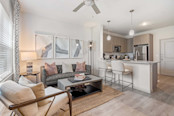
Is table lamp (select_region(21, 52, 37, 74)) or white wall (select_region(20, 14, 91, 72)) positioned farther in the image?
white wall (select_region(20, 14, 91, 72))

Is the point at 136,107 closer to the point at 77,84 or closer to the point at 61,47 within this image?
the point at 77,84

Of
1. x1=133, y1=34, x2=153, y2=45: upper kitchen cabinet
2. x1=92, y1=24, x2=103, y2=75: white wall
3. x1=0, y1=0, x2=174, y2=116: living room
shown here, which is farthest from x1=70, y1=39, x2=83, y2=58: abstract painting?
x1=133, y1=34, x2=153, y2=45: upper kitchen cabinet

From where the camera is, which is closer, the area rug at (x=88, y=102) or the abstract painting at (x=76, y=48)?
the area rug at (x=88, y=102)

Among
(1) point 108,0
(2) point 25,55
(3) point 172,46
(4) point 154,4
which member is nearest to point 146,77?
(4) point 154,4

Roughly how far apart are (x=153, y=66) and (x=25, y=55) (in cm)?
423

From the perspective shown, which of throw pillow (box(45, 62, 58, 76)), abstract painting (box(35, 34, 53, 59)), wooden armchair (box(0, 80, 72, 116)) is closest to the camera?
wooden armchair (box(0, 80, 72, 116))

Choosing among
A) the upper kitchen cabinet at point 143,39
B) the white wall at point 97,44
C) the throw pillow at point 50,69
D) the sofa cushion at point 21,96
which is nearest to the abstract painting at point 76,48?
the white wall at point 97,44

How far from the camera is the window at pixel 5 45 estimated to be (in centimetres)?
179

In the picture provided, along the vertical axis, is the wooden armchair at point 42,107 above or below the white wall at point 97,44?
below

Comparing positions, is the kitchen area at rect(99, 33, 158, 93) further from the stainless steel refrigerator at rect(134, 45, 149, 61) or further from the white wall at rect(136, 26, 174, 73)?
the white wall at rect(136, 26, 174, 73)

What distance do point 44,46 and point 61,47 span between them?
724 mm

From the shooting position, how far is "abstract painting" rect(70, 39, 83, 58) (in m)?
4.16

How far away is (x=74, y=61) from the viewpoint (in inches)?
167

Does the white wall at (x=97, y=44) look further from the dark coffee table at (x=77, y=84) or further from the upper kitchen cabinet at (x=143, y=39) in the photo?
the upper kitchen cabinet at (x=143, y=39)
